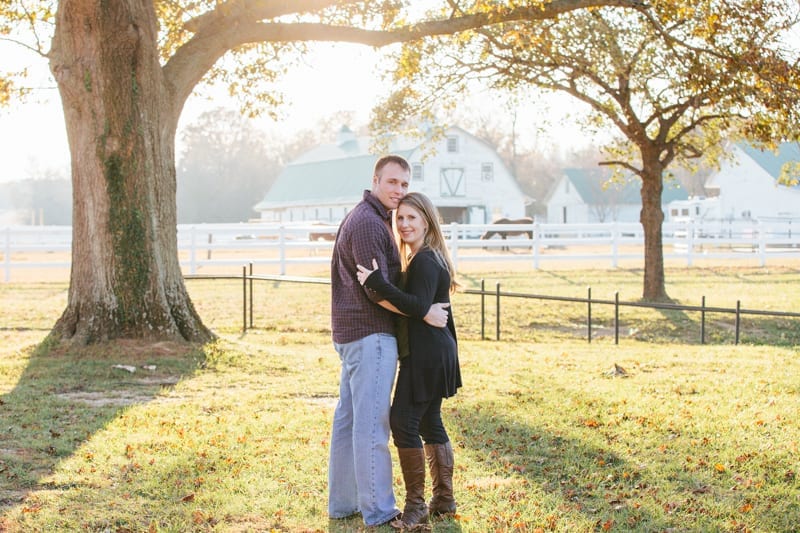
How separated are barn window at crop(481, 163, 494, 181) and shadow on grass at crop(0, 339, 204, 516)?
142ft

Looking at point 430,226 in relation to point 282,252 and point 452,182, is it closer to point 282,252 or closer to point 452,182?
point 282,252

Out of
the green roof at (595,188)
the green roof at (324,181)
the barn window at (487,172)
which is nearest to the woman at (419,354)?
the green roof at (324,181)

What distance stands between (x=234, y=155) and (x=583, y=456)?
79.9m

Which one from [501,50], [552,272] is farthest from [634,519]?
[552,272]

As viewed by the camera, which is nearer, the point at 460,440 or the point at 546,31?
the point at 460,440

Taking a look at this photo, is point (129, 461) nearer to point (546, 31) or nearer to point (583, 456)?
point (583, 456)

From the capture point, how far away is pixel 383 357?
496 cm

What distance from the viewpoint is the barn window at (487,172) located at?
53406mm

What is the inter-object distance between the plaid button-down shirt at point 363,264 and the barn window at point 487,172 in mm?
48823

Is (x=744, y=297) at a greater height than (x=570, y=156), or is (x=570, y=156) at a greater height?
(x=570, y=156)

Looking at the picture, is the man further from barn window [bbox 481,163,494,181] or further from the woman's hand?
barn window [bbox 481,163,494,181]

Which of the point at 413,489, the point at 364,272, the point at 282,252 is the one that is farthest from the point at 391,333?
the point at 282,252

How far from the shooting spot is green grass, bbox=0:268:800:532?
17.7 ft

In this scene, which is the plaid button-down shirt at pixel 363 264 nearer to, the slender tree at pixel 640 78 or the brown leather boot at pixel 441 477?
the brown leather boot at pixel 441 477
